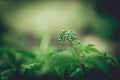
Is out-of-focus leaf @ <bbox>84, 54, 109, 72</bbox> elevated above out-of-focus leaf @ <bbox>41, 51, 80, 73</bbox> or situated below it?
below

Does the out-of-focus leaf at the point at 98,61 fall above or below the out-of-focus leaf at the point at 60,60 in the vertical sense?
below

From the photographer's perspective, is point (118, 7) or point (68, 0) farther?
point (68, 0)

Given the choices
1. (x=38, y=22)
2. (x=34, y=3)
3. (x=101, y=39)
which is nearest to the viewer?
(x=101, y=39)

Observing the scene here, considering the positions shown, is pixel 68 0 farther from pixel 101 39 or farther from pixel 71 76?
pixel 71 76

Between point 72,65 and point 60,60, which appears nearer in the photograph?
point 60,60

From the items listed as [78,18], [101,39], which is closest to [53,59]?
[101,39]

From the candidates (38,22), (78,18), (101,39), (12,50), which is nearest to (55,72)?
(12,50)

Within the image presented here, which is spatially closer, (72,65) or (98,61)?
(98,61)

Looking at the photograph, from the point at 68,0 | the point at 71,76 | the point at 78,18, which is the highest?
the point at 68,0

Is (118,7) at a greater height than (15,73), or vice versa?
(118,7)

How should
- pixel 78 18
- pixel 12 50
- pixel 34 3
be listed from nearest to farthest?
1. pixel 12 50
2. pixel 78 18
3. pixel 34 3
